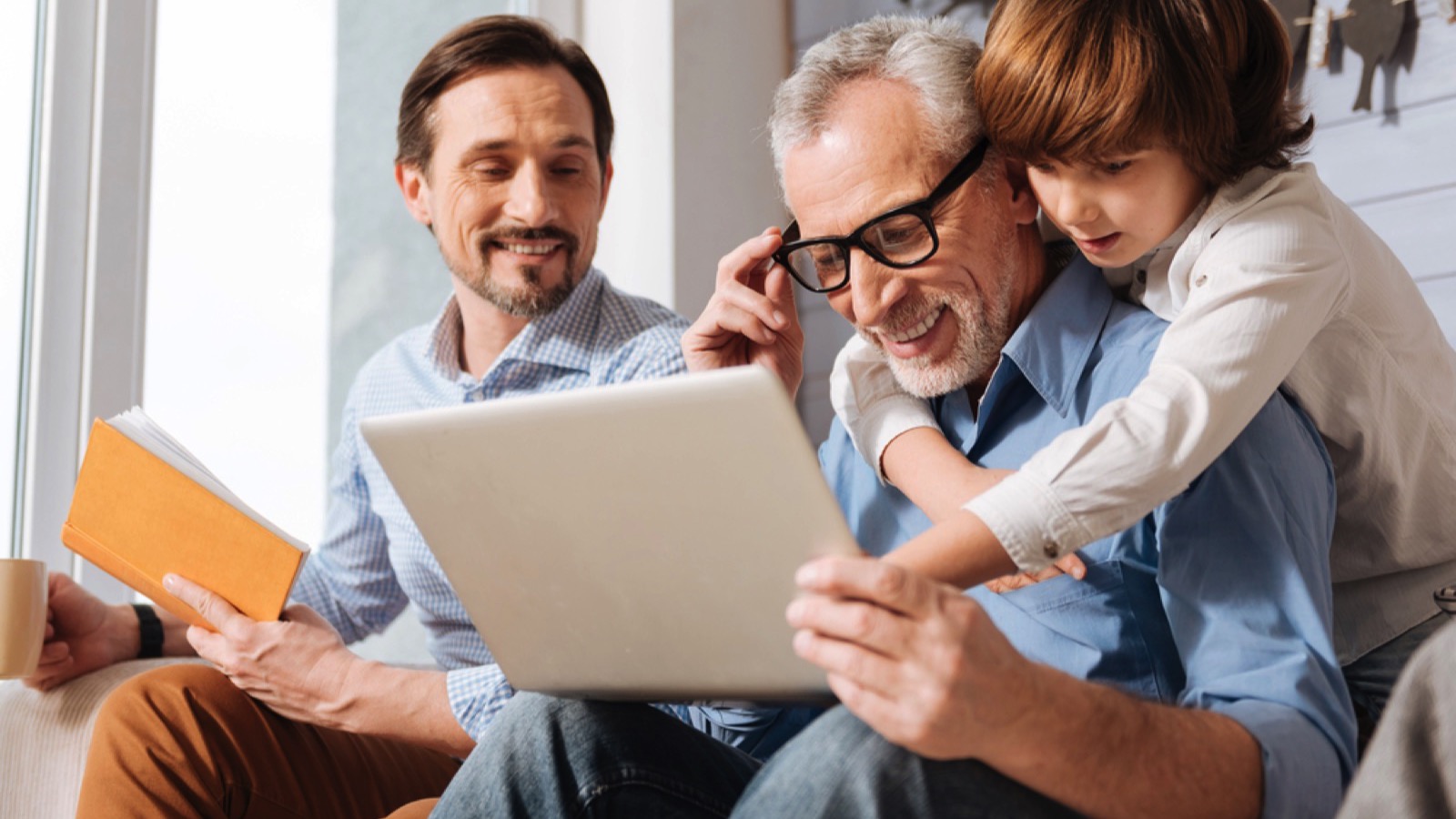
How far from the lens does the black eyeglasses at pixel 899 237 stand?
1365 mm

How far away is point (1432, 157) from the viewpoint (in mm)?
2197

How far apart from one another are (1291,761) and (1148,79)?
0.60 m

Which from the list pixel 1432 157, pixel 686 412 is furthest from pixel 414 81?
pixel 1432 157

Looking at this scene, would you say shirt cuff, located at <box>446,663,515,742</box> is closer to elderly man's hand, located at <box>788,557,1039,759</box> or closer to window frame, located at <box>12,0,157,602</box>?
elderly man's hand, located at <box>788,557,1039,759</box>

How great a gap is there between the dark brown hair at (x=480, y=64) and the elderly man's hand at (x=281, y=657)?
3.08 feet

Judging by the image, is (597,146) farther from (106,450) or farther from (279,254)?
(106,450)

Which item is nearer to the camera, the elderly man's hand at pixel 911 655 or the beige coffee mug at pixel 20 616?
the elderly man's hand at pixel 911 655

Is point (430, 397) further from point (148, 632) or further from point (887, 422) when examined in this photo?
point (887, 422)

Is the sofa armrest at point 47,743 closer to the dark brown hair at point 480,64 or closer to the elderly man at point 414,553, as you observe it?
the elderly man at point 414,553

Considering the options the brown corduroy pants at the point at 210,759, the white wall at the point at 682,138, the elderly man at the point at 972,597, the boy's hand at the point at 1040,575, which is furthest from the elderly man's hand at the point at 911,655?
the white wall at the point at 682,138

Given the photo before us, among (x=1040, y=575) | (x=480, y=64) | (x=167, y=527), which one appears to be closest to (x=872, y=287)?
(x=1040, y=575)

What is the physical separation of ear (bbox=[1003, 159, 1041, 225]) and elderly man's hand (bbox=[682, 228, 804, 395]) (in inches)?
10.3

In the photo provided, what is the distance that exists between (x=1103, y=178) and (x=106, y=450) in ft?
3.67

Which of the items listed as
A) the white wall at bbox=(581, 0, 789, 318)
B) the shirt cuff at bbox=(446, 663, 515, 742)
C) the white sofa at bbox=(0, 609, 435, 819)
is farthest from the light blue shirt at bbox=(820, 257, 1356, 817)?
the white wall at bbox=(581, 0, 789, 318)
